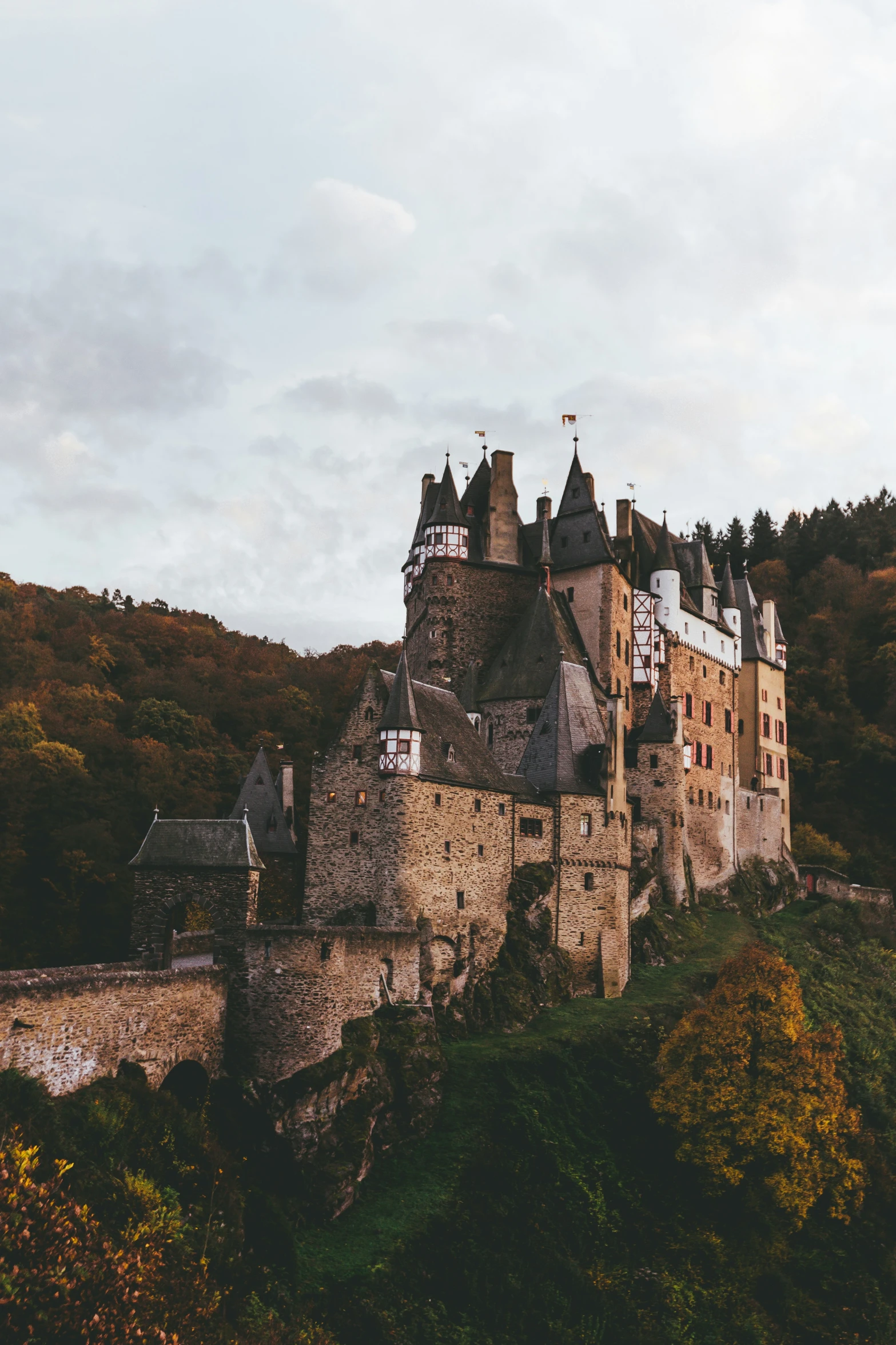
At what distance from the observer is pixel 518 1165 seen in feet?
100

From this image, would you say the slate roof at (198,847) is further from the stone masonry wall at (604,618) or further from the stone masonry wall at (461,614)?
the stone masonry wall at (604,618)

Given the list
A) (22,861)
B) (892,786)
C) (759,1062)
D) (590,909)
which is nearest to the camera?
(759,1062)

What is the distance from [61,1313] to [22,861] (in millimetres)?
30198

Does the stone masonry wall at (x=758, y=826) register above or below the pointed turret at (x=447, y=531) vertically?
below

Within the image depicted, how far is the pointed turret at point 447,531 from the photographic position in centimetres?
5528

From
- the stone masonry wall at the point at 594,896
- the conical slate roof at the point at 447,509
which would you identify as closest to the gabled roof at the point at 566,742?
the stone masonry wall at the point at 594,896

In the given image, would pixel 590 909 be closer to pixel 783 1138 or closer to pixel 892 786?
pixel 783 1138

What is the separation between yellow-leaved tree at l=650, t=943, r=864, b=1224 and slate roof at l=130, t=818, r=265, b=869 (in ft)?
43.4

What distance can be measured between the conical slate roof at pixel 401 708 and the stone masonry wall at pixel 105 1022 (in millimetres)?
10237

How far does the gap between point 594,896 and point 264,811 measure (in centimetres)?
1276

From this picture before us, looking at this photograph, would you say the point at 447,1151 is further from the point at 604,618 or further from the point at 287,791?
the point at 604,618

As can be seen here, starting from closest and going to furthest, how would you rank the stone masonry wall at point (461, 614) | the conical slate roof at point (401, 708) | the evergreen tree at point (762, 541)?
1. the conical slate roof at point (401, 708)
2. the stone masonry wall at point (461, 614)
3. the evergreen tree at point (762, 541)

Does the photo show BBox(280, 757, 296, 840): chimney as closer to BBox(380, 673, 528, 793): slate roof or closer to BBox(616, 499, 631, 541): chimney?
BBox(380, 673, 528, 793): slate roof

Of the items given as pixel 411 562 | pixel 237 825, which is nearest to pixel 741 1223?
pixel 237 825
